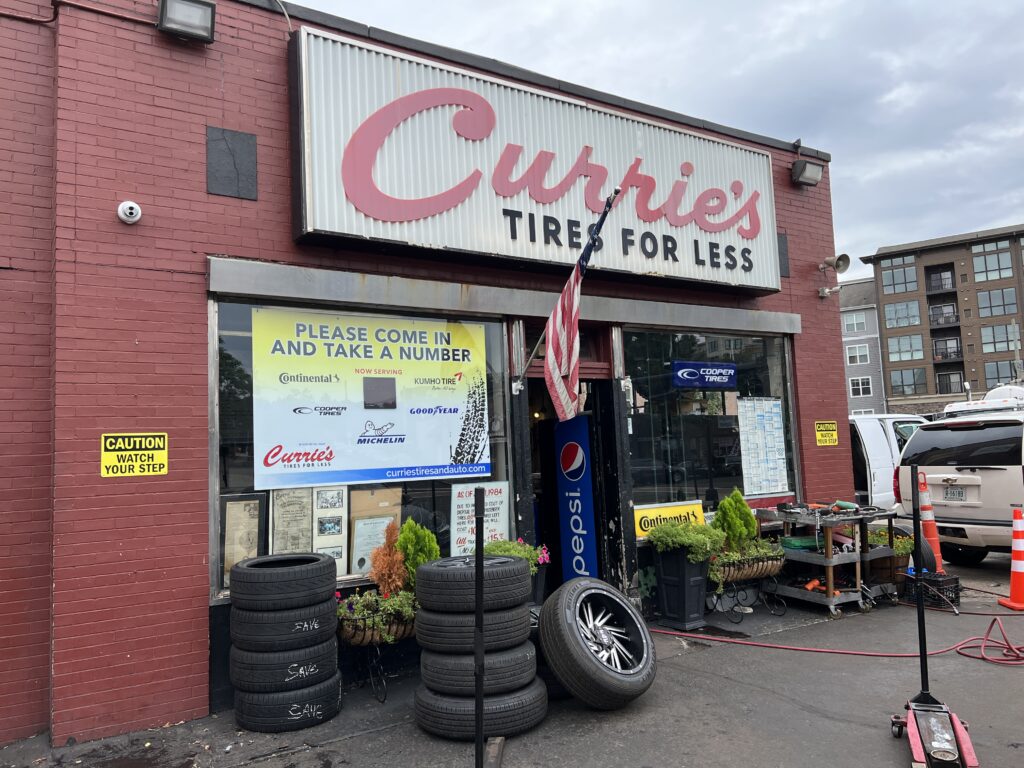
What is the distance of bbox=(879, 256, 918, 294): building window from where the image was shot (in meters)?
65.4

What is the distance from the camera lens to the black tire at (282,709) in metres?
4.96

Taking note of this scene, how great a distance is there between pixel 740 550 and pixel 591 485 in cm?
180

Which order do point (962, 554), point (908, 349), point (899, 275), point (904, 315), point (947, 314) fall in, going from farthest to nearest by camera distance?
point (899, 275) → point (904, 315) → point (908, 349) → point (947, 314) → point (962, 554)

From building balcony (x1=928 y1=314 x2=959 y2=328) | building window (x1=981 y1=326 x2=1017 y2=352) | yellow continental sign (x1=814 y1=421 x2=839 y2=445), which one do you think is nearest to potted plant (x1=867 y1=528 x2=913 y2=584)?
yellow continental sign (x1=814 y1=421 x2=839 y2=445)

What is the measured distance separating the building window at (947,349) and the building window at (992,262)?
228 inches

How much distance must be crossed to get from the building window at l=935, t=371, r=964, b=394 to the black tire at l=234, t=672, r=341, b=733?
7139 centimetres

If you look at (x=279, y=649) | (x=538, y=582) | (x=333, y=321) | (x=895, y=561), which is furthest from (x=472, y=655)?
(x=895, y=561)

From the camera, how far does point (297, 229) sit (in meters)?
6.07

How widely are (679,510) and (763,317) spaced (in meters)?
2.84

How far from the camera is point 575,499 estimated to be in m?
8.48

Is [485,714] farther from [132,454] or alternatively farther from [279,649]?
[132,454]

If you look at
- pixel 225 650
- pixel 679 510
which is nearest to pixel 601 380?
pixel 679 510

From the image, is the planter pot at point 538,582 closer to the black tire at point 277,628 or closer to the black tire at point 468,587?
the black tire at point 468,587

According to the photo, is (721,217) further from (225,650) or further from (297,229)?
(225,650)
